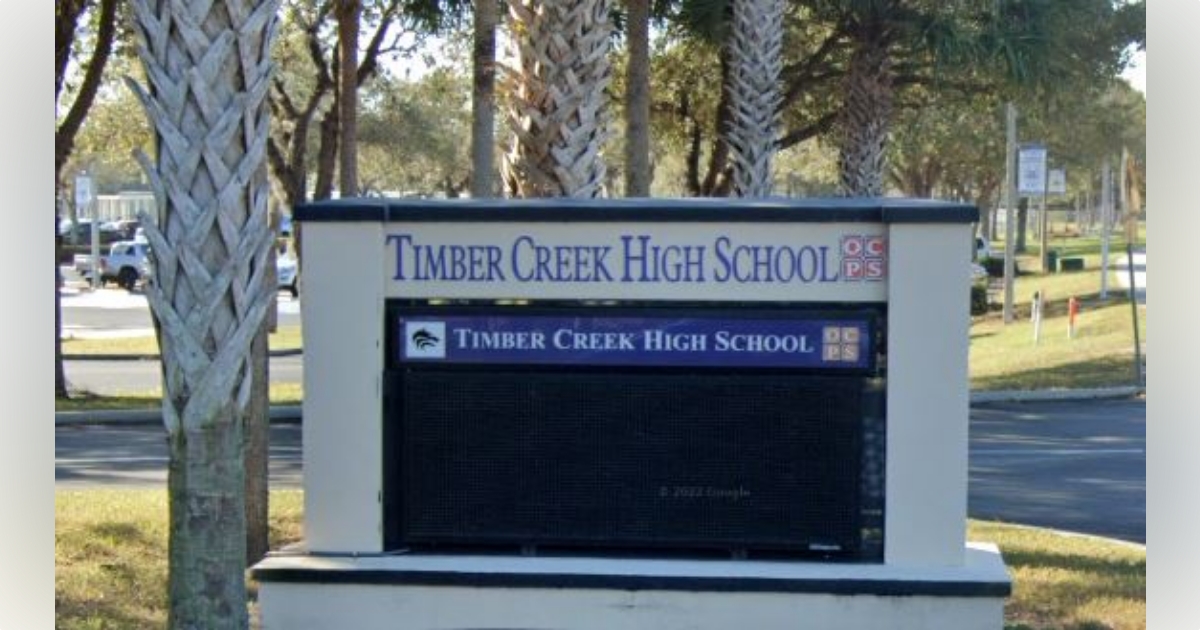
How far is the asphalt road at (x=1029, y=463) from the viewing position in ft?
42.2

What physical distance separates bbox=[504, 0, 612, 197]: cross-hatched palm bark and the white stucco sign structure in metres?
3.49

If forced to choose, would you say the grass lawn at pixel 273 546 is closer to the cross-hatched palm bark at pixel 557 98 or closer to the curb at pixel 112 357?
the cross-hatched palm bark at pixel 557 98

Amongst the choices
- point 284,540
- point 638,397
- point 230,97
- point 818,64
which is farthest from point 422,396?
point 818,64

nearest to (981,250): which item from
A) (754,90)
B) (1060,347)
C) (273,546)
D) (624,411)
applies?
(1060,347)

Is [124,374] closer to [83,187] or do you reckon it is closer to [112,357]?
[112,357]

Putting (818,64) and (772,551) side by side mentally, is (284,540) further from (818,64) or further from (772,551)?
(818,64)

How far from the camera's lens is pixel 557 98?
1052 cm

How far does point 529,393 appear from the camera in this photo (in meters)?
6.95

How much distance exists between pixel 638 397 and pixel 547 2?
4473 mm

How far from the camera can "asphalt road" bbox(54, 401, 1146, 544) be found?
507 inches

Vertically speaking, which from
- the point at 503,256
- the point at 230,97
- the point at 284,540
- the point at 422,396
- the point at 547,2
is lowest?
the point at 284,540

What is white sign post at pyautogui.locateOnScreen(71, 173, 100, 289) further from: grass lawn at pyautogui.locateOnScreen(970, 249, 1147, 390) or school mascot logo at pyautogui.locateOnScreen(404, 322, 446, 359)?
school mascot logo at pyautogui.locateOnScreen(404, 322, 446, 359)

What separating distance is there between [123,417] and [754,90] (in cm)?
937

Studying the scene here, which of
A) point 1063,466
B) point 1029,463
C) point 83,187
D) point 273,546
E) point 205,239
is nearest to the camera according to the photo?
point 205,239
